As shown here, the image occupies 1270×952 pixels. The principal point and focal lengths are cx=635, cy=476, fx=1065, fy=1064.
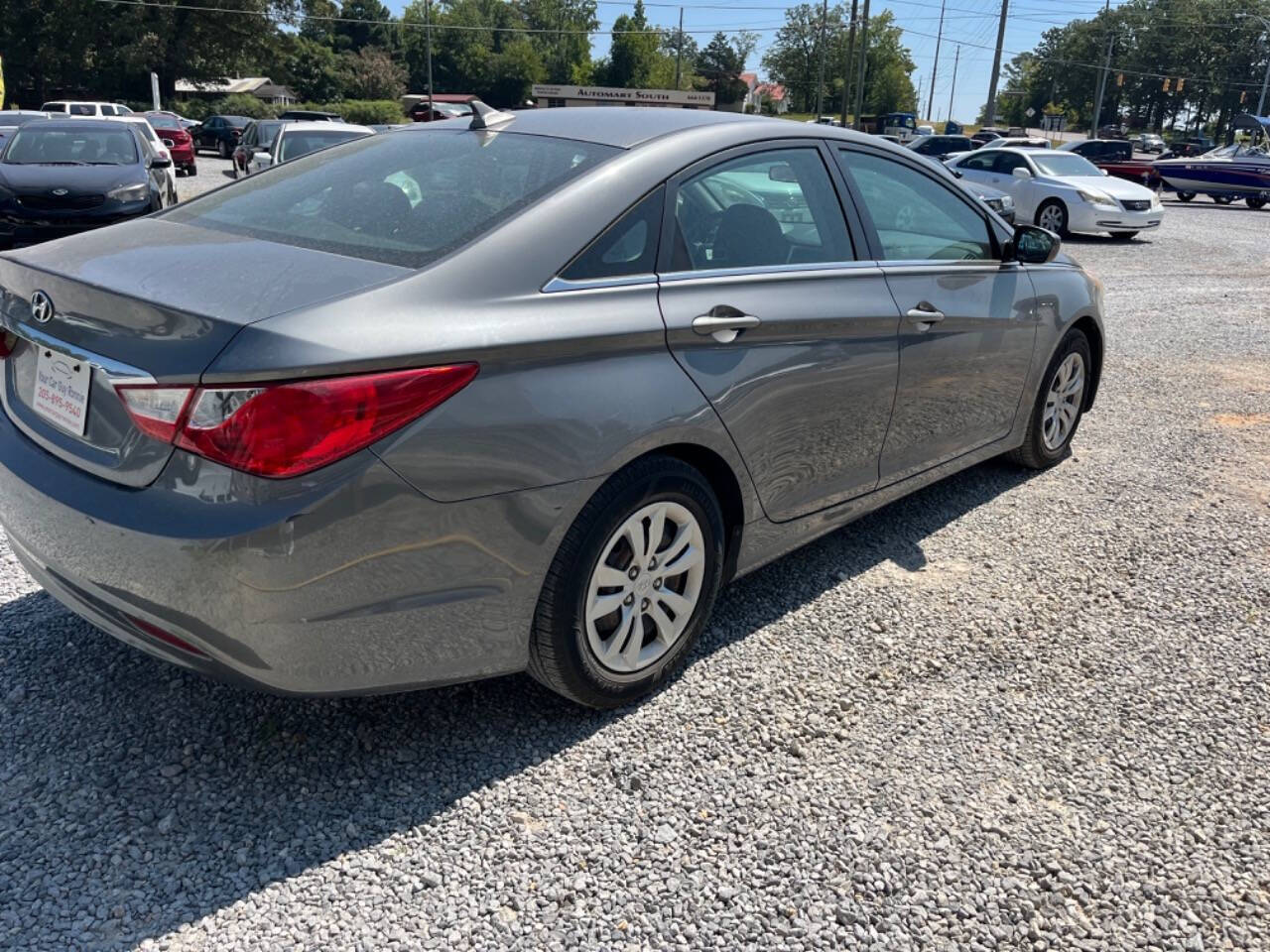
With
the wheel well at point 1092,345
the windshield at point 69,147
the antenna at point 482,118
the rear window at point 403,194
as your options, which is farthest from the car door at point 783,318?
the windshield at point 69,147

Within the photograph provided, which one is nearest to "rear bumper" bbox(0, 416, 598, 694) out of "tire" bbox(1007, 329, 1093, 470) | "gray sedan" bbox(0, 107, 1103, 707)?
"gray sedan" bbox(0, 107, 1103, 707)

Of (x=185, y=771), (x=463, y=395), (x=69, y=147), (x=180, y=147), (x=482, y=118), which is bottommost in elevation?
(x=185, y=771)

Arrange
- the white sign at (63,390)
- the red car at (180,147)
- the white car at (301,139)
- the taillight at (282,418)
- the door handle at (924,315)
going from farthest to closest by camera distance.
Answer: the red car at (180,147), the white car at (301,139), the door handle at (924,315), the white sign at (63,390), the taillight at (282,418)

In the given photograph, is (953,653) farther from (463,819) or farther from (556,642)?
(463,819)

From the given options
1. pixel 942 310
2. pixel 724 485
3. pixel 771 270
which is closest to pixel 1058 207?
pixel 942 310

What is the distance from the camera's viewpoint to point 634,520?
284 cm

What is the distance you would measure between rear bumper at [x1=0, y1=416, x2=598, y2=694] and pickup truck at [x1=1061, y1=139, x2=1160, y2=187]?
2778 centimetres

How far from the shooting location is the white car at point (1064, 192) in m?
16.8

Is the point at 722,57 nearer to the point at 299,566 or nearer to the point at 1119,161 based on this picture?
the point at 1119,161

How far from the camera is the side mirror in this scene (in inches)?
176

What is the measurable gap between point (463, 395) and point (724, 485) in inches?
41.2

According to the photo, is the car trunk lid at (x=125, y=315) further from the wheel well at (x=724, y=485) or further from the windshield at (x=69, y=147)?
the windshield at (x=69, y=147)

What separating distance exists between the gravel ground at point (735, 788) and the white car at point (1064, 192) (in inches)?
563

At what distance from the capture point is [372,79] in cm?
8012
